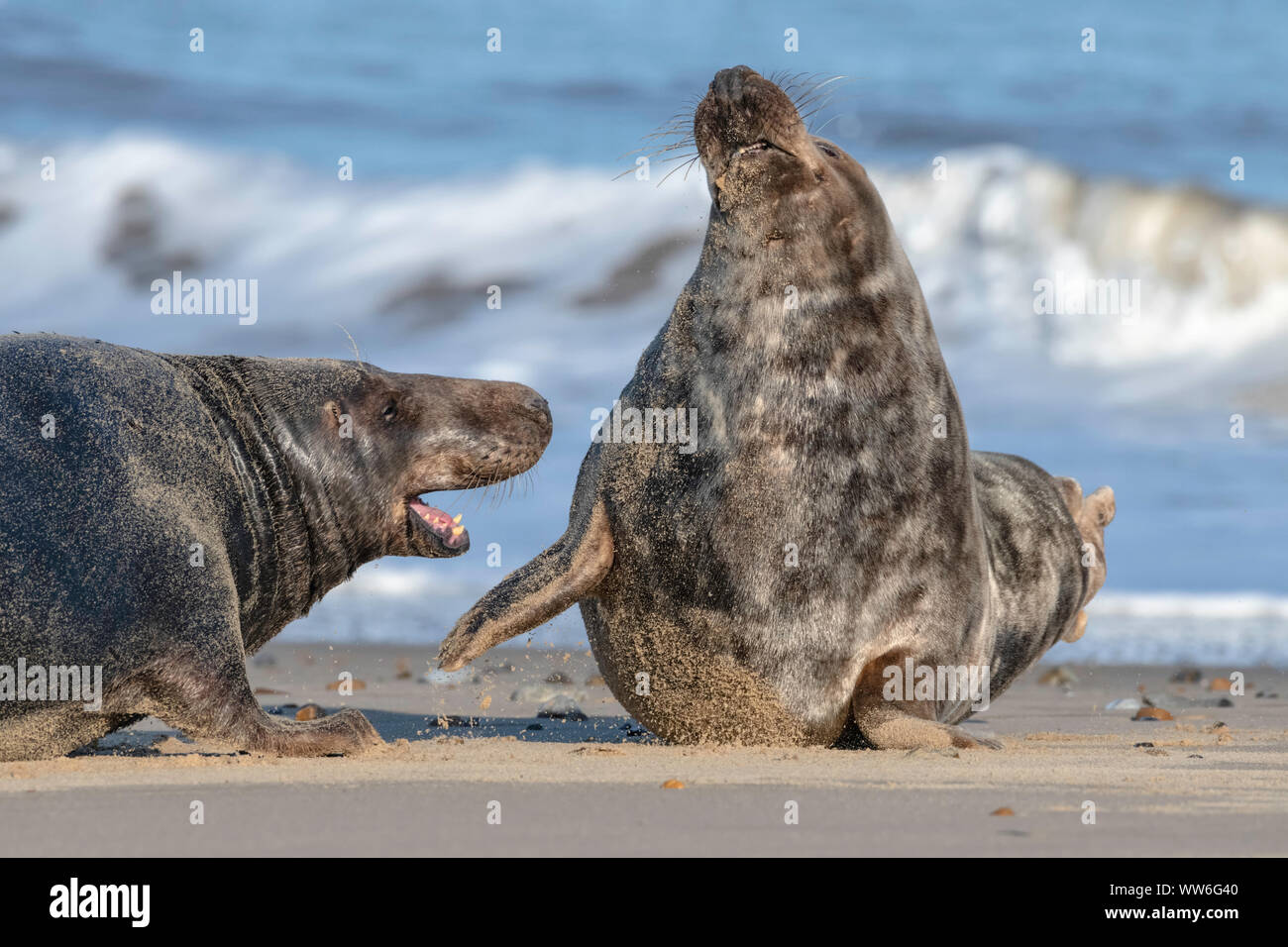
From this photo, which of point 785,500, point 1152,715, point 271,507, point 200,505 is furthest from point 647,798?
point 1152,715

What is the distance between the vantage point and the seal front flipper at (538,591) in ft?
21.4

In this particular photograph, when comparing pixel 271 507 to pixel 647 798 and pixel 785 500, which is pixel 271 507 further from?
pixel 647 798

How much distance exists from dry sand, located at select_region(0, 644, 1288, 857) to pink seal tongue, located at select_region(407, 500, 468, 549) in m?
0.90

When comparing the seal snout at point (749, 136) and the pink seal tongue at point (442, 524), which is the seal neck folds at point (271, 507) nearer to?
the pink seal tongue at point (442, 524)

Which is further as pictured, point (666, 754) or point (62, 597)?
point (666, 754)

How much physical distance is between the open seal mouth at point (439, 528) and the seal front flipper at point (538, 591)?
539 millimetres

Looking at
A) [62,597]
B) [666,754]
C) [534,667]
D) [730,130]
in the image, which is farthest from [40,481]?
[534,667]

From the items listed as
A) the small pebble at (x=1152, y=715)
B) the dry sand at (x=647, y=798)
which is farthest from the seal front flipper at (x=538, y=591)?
the small pebble at (x=1152, y=715)

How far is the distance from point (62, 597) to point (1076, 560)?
5.61 meters

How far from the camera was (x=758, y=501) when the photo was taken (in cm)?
642

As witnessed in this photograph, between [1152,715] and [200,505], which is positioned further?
[1152,715]

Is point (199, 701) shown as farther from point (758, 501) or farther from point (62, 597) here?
point (758, 501)

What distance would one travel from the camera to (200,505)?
20.7ft

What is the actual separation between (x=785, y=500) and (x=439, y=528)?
1.80m
